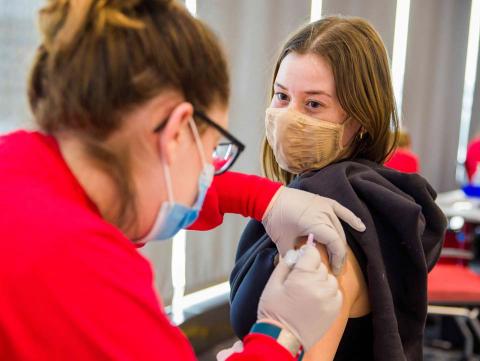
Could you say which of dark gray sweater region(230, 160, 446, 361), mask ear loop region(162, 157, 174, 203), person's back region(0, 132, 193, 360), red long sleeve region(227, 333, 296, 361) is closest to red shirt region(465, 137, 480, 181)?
dark gray sweater region(230, 160, 446, 361)

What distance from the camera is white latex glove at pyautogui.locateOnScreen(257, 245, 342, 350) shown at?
0.86 meters

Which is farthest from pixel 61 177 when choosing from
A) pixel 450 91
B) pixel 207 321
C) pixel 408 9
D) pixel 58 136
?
pixel 450 91

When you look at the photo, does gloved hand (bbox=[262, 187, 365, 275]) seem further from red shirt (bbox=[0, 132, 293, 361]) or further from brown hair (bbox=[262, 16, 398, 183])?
red shirt (bbox=[0, 132, 293, 361])

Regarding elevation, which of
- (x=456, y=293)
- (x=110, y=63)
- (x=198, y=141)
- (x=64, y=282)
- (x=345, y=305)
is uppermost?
(x=110, y=63)

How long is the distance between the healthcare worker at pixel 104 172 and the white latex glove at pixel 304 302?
0.07 metres

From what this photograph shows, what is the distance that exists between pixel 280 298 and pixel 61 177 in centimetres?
40

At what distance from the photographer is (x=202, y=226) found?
1.22m

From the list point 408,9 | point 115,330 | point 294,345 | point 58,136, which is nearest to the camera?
point 115,330

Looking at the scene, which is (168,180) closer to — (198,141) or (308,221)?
(198,141)

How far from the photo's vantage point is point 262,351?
80 cm

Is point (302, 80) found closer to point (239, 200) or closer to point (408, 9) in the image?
point (239, 200)

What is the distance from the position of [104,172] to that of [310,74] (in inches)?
21.4

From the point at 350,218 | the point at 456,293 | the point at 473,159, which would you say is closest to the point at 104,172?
the point at 350,218

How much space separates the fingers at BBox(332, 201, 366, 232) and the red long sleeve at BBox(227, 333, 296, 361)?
291 millimetres
